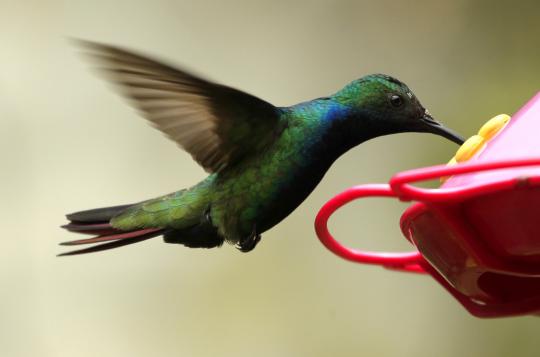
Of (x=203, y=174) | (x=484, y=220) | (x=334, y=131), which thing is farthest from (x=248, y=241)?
(x=203, y=174)

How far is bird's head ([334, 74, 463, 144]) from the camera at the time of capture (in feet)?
7.63

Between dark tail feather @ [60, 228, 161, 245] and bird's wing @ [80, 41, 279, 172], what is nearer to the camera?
bird's wing @ [80, 41, 279, 172]

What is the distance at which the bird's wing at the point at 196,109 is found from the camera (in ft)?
6.84

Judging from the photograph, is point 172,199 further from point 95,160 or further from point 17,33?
point 17,33

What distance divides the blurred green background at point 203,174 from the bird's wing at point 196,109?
2154 millimetres

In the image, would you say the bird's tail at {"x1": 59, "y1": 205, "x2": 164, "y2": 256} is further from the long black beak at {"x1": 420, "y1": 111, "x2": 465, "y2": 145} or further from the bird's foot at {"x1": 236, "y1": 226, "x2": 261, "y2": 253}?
the long black beak at {"x1": 420, "y1": 111, "x2": 465, "y2": 145}

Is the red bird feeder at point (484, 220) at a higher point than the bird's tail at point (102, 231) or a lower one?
higher

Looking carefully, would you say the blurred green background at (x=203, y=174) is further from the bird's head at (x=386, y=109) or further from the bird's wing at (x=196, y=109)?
the bird's head at (x=386, y=109)

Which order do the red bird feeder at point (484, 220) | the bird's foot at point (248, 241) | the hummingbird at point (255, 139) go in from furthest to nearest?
1. the bird's foot at point (248, 241)
2. the hummingbird at point (255, 139)
3. the red bird feeder at point (484, 220)

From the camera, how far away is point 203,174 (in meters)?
4.78

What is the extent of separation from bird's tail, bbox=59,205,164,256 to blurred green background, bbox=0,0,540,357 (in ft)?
6.39

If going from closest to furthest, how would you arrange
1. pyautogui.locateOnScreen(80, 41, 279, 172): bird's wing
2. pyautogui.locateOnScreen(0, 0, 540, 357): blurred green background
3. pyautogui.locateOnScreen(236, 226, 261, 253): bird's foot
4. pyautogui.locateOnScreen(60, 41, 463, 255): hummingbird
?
pyautogui.locateOnScreen(80, 41, 279, 172): bird's wing
pyautogui.locateOnScreen(60, 41, 463, 255): hummingbird
pyautogui.locateOnScreen(236, 226, 261, 253): bird's foot
pyautogui.locateOnScreen(0, 0, 540, 357): blurred green background

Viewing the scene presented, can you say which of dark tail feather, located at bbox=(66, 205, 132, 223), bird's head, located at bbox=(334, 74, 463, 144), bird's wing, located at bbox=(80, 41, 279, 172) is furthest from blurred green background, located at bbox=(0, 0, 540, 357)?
bird's head, located at bbox=(334, 74, 463, 144)

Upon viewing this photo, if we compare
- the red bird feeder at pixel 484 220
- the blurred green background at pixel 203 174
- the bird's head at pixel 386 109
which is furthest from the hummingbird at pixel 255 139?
the blurred green background at pixel 203 174
